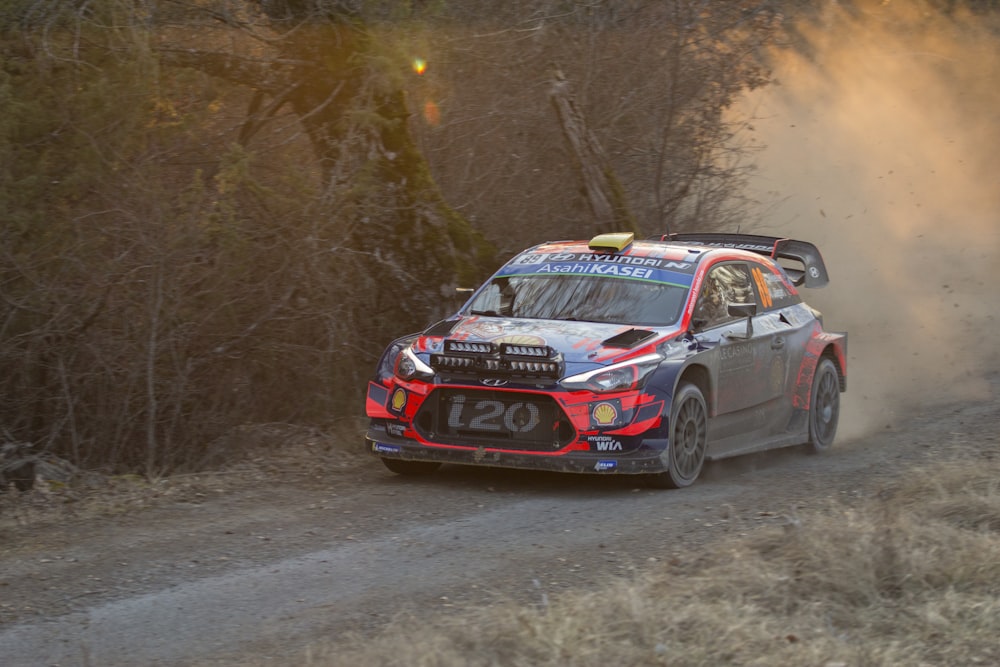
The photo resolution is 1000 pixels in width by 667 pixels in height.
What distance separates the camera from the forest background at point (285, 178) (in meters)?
9.73

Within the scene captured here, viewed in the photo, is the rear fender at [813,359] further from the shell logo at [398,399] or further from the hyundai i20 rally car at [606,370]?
the shell logo at [398,399]

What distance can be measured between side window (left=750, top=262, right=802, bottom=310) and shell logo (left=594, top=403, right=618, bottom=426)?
8.41 feet

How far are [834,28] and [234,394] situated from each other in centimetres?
2540

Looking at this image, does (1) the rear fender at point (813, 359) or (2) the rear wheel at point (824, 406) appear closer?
(1) the rear fender at point (813, 359)

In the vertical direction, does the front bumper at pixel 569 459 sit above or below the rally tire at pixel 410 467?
above

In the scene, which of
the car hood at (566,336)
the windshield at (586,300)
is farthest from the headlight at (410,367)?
the windshield at (586,300)

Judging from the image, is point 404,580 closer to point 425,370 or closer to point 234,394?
point 425,370

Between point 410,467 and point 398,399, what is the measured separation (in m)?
0.63

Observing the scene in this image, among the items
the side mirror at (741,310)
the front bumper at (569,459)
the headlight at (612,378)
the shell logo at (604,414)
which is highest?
the side mirror at (741,310)

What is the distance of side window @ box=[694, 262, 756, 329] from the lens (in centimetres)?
961

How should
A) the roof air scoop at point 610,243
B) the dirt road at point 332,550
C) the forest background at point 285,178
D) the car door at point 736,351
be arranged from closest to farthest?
1. the dirt road at point 332,550
2. the car door at point 736,351
3. the forest background at point 285,178
4. the roof air scoop at point 610,243

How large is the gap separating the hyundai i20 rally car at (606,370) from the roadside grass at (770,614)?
1.76 m

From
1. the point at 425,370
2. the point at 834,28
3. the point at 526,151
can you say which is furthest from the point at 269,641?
the point at 834,28

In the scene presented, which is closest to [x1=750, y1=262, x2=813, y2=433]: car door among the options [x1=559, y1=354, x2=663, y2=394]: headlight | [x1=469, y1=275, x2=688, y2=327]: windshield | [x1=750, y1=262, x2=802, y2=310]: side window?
[x1=750, y1=262, x2=802, y2=310]: side window
